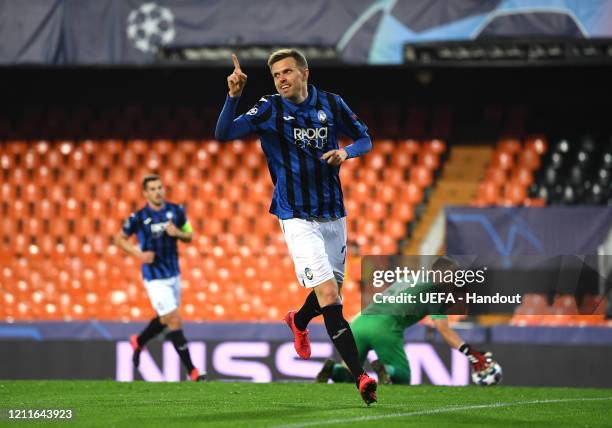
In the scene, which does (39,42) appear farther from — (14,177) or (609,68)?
(609,68)

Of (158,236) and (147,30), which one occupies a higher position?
(147,30)

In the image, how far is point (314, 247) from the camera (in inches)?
257

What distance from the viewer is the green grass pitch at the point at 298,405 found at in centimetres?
593

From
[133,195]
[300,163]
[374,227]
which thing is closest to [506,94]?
[374,227]

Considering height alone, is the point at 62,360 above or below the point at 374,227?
below

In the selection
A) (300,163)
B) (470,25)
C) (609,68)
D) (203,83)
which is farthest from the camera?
(203,83)

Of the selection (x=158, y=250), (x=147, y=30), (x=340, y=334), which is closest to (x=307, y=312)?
(x=340, y=334)

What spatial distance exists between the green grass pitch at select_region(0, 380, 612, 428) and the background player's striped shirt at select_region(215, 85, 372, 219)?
46.7 inches

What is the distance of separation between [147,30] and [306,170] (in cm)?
774

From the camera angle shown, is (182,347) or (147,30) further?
(147,30)

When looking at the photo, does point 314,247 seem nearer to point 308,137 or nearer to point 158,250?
point 308,137

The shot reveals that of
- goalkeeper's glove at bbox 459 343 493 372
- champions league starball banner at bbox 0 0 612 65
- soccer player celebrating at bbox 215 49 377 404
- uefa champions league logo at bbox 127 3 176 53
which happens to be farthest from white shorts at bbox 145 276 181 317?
soccer player celebrating at bbox 215 49 377 404

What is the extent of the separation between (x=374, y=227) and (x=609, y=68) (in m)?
3.72

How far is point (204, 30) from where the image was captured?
13.9 metres
